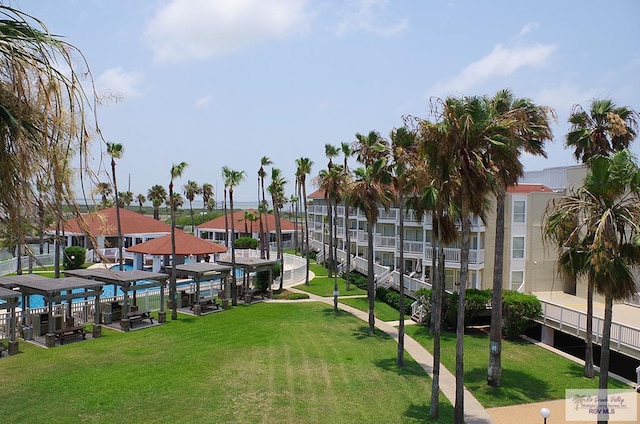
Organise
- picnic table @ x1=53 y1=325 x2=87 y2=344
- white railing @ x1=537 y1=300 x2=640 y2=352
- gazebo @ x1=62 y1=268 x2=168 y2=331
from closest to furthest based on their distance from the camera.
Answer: white railing @ x1=537 y1=300 x2=640 y2=352 < picnic table @ x1=53 y1=325 x2=87 y2=344 < gazebo @ x1=62 y1=268 x2=168 y2=331

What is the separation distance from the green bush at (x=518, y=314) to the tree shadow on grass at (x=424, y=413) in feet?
36.9

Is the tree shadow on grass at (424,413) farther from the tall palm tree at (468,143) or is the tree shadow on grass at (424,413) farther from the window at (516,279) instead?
the window at (516,279)

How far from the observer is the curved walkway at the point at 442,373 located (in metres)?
17.2

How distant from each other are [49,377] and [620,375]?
80.7 feet

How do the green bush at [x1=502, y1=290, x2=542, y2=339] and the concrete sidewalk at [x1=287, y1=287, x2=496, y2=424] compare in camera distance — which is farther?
the green bush at [x1=502, y1=290, x2=542, y2=339]

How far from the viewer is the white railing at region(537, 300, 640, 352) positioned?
→ 21.6 meters

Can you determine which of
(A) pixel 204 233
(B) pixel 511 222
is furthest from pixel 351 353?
(A) pixel 204 233

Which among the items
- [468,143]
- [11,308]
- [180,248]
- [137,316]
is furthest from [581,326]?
[180,248]

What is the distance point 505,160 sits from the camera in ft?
52.8

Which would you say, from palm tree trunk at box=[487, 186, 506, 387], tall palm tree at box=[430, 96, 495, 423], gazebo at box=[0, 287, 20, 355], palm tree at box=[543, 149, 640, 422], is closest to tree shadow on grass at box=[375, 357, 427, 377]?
palm tree trunk at box=[487, 186, 506, 387]

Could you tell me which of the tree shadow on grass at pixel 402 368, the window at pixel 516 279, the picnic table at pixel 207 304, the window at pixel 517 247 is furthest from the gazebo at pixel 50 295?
the window at pixel 516 279

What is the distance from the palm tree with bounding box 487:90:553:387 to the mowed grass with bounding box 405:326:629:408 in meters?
0.93

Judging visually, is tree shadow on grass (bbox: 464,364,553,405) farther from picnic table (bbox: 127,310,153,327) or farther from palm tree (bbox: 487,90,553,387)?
picnic table (bbox: 127,310,153,327)

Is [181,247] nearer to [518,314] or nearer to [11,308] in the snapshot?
[11,308]
